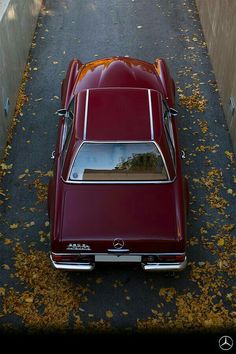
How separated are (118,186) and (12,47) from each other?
4.52m

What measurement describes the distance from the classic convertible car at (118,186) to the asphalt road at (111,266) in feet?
1.79

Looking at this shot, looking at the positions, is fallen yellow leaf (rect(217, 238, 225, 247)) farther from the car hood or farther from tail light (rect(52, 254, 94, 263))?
tail light (rect(52, 254, 94, 263))

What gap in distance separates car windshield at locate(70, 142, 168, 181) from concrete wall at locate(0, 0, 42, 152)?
2.47 metres

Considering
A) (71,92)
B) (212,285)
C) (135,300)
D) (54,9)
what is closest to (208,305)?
(212,285)

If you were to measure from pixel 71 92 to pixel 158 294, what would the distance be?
3696 mm

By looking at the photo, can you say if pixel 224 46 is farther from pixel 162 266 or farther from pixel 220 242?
pixel 162 266

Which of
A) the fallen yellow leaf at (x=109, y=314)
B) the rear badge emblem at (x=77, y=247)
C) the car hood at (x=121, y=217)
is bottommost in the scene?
the fallen yellow leaf at (x=109, y=314)

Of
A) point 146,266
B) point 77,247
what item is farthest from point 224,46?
point 77,247

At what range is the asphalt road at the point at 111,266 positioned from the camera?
244 inches

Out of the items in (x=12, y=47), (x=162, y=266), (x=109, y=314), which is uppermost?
(x=12, y=47)

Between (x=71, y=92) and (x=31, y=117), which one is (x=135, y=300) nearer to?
(x=71, y=92)

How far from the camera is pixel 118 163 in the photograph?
636 cm

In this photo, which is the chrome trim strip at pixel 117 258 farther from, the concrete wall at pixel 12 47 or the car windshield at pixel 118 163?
the concrete wall at pixel 12 47

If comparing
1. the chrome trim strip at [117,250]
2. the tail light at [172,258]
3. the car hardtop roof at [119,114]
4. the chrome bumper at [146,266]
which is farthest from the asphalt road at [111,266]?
the car hardtop roof at [119,114]
